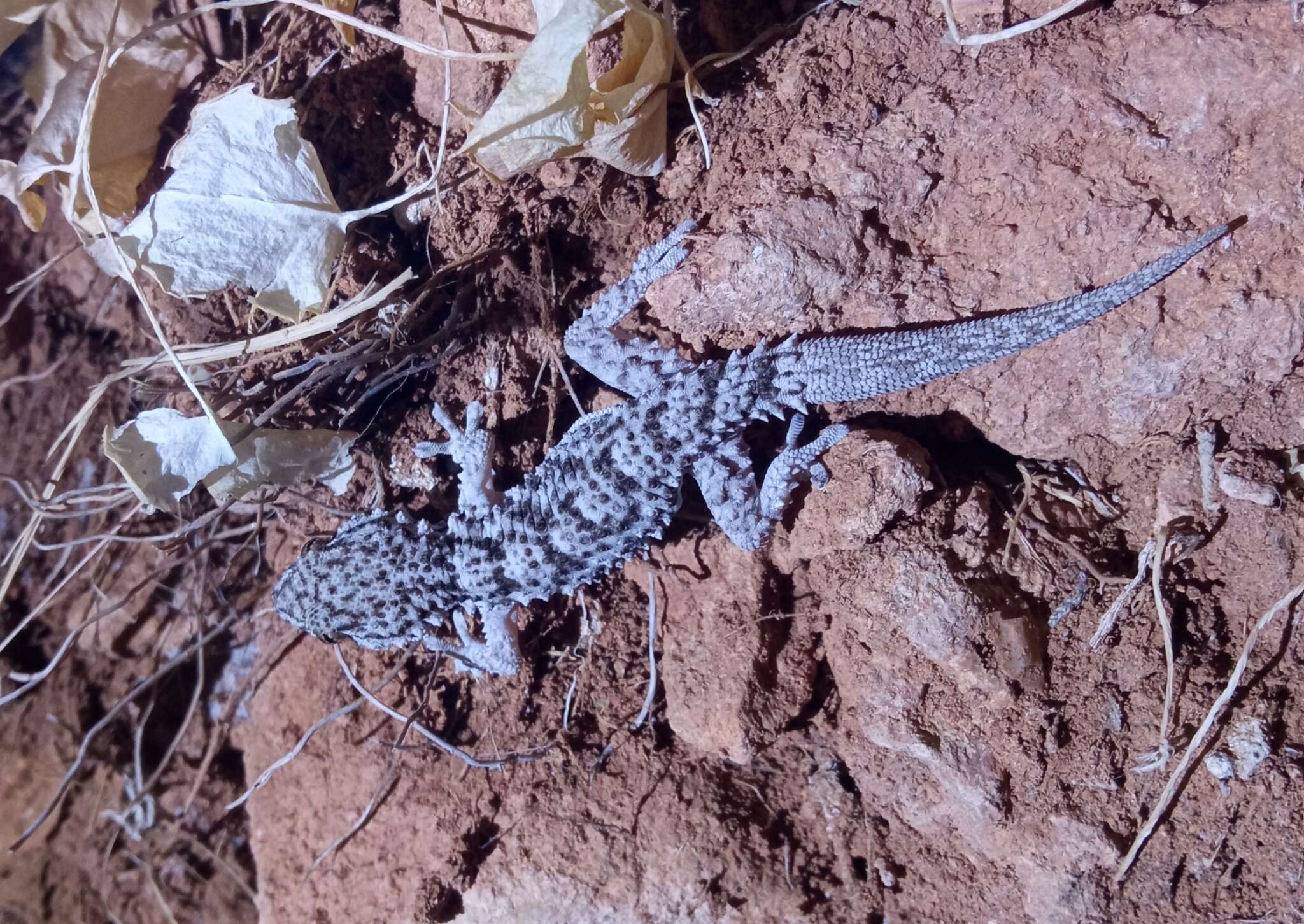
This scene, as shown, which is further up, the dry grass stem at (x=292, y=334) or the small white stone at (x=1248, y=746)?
the dry grass stem at (x=292, y=334)

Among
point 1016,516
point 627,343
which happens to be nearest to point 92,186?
point 627,343

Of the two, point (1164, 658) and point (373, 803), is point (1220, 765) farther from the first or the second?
point (373, 803)

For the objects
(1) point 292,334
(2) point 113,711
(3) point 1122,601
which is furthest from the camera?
(2) point 113,711

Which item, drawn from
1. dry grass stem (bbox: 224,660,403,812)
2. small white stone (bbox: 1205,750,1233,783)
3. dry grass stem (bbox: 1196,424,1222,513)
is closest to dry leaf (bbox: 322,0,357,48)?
dry grass stem (bbox: 224,660,403,812)

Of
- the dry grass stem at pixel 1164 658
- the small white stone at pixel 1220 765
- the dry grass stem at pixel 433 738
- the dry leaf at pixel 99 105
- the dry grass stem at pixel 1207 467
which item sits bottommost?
the dry grass stem at pixel 433 738

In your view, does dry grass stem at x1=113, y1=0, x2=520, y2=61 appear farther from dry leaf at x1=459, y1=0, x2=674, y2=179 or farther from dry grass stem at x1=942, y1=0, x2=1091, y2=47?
dry grass stem at x1=942, y1=0, x2=1091, y2=47

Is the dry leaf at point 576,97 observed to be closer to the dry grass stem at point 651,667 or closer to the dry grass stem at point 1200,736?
the dry grass stem at point 651,667

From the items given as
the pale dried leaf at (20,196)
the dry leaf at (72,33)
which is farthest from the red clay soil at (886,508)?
the pale dried leaf at (20,196)

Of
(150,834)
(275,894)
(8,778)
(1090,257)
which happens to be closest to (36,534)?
(8,778)
